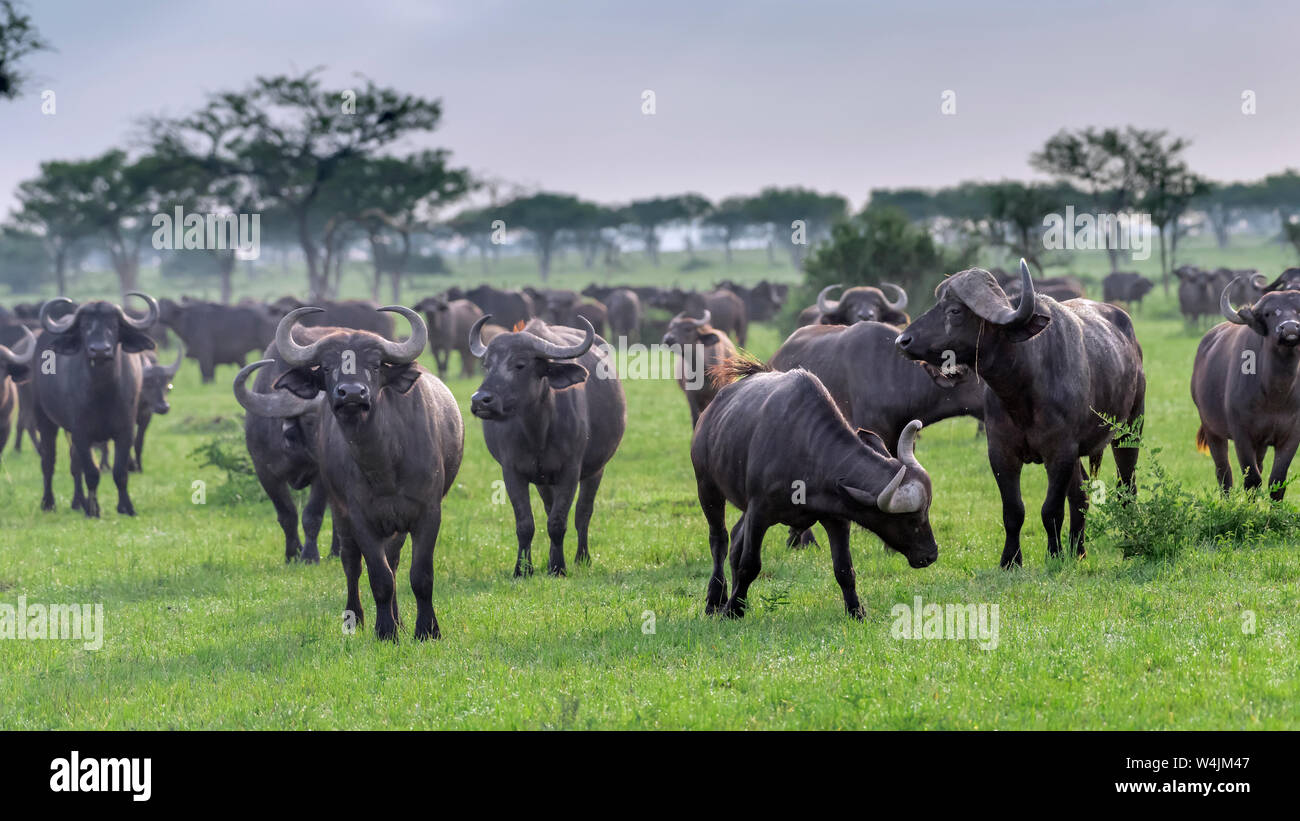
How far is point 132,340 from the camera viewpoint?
1514 centimetres

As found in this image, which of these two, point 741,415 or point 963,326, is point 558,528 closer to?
point 741,415

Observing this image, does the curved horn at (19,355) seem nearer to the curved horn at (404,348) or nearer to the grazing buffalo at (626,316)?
the curved horn at (404,348)

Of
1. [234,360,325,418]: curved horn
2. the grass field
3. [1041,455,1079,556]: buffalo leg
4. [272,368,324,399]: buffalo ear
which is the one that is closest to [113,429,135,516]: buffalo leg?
the grass field

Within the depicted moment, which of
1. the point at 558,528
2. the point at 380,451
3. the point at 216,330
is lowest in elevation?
the point at 558,528

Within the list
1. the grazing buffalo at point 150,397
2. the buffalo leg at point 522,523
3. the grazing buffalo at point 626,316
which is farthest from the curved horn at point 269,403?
the grazing buffalo at point 626,316

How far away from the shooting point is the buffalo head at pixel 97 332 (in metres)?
14.5

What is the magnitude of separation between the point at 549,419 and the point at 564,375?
2.18 ft

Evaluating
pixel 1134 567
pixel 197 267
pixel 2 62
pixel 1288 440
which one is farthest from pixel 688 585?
pixel 197 267

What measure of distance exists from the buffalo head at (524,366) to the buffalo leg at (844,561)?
2.90 m

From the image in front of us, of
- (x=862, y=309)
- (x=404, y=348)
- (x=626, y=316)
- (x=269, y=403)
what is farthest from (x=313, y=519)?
(x=626, y=316)

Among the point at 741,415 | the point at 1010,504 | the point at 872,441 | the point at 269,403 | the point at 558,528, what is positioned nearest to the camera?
the point at 872,441

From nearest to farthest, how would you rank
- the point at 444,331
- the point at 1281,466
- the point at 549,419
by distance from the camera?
the point at 549,419 < the point at 1281,466 < the point at 444,331

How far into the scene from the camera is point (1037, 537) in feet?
36.6
